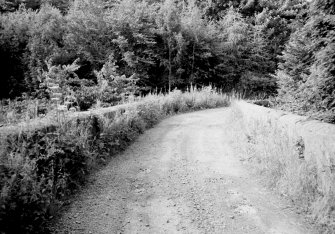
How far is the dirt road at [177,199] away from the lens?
3355 millimetres

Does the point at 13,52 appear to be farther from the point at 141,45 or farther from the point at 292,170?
the point at 292,170

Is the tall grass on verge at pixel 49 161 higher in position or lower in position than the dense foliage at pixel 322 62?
lower

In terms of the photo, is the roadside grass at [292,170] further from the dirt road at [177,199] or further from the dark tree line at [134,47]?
the dark tree line at [134,47]

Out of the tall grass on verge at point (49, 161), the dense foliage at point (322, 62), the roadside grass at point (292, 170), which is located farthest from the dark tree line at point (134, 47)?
the dense foliage at point (322, 62)

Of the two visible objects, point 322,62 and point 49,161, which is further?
point 322,62

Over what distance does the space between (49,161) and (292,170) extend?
3.68 m

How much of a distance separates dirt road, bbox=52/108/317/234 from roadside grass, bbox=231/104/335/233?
20 centimetres

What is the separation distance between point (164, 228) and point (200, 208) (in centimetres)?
71

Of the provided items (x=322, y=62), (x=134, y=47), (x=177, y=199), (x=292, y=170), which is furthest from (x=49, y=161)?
(x=134, y=47)

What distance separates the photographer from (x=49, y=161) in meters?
3.85

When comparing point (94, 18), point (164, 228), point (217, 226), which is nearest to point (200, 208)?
point (217, 226)

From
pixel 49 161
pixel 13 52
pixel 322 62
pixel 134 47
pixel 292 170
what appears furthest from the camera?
pixel 134 47

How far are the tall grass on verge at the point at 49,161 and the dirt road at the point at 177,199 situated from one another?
0.32m

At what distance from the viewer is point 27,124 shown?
3852 millimetres
